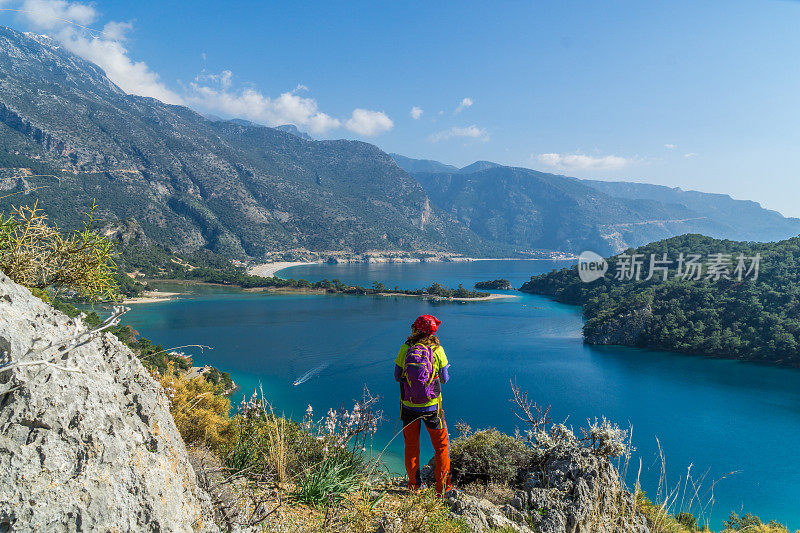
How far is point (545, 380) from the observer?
28.0 metres

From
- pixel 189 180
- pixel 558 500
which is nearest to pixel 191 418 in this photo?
pixel 558 500

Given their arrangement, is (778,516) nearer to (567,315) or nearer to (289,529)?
(289,529)

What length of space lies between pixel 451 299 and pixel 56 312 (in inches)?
2472

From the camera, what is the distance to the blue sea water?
17594mm

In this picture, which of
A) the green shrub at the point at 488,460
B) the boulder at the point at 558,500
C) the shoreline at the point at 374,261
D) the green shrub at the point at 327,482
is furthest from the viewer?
the shoreline at the point at 374,261

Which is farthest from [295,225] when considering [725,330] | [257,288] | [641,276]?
[725,330]

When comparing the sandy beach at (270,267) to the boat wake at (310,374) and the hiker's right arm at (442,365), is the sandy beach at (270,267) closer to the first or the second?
the boat wake at (310,374)

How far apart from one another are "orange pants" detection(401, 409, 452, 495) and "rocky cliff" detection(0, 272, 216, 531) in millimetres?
1843

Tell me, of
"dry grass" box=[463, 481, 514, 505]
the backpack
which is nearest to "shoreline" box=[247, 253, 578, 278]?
"dry grass" box=[463, 481, 514, 505]

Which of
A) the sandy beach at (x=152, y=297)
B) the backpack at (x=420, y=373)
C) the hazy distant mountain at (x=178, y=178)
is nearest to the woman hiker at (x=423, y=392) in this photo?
the backpack at (x=420, y=373)

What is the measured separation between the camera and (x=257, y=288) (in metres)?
67.3

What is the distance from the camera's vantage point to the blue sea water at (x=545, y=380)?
17.6 m

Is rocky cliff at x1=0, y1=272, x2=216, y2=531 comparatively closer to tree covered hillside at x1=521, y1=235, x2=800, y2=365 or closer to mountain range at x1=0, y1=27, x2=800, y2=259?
tree covered hillside at x1=521, y1=235, x2=800, y2=365

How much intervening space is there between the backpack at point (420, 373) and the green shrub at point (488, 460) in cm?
120
